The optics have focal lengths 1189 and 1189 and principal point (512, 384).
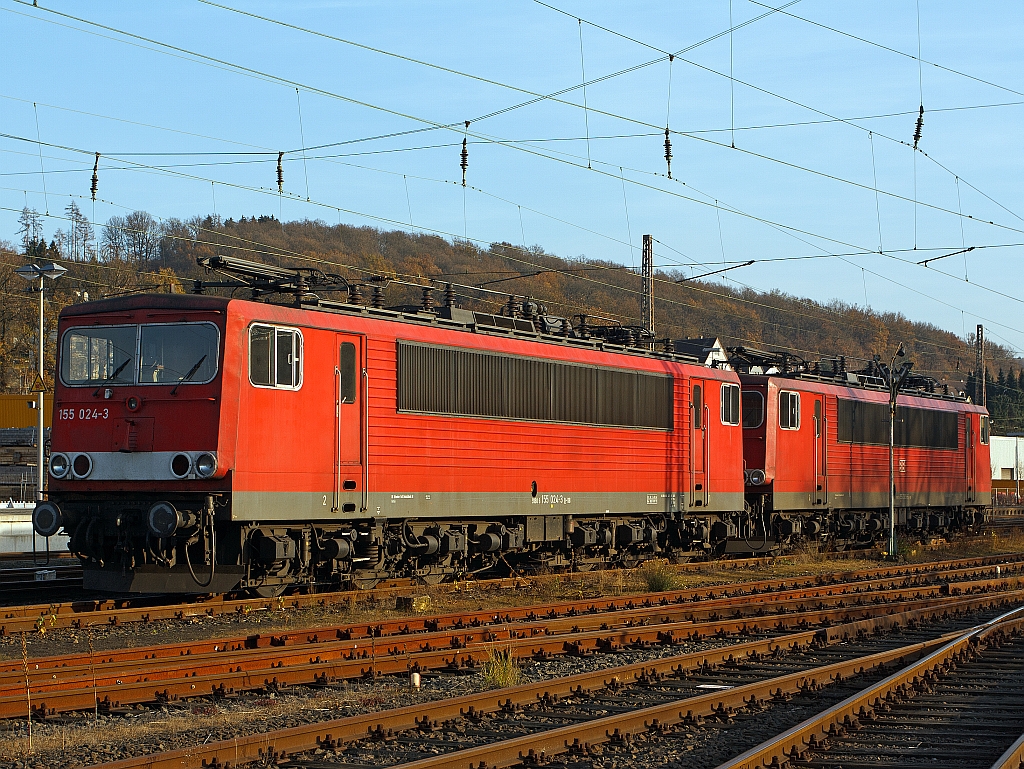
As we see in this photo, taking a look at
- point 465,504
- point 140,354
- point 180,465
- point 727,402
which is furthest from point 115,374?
point 727,402

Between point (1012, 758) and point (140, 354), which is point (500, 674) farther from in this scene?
point (140, 354)

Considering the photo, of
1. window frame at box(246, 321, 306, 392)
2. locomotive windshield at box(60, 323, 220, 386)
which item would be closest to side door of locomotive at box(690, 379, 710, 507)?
window frame at box(246, 321, 306, 392)

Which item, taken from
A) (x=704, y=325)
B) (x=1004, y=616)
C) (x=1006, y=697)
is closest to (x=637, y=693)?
(x=1006, y=697)

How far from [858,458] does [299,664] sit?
22.8m

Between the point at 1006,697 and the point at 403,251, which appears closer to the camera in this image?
the point at 1006,697

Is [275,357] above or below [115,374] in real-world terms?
above

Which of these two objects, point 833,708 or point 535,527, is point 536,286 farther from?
point 833,708

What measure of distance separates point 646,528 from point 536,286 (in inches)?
1859

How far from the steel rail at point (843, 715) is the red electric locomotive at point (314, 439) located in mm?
7752

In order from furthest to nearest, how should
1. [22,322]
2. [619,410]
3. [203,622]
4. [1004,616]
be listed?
[22,322] → [619,410] → [1004,616] → [203,622]

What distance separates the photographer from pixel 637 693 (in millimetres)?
10750

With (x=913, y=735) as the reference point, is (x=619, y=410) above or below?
above

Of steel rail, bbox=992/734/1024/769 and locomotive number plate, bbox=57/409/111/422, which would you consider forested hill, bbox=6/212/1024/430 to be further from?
steel rail, bbox=992/734/1024/769

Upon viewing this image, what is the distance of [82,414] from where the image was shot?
15.5 metres
